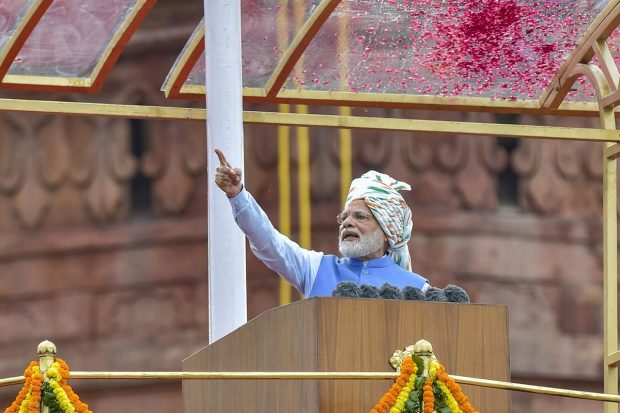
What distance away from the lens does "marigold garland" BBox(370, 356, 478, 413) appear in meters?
5.57

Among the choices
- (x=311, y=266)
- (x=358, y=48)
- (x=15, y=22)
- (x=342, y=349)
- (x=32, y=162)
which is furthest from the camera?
(x=32, y=162)

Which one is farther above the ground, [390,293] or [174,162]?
[174,162]

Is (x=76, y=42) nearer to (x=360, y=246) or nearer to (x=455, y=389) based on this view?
(x=360, y=246)

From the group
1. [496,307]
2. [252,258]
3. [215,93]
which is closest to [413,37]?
[215,93]

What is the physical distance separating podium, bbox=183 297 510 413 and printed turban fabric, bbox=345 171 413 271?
1.21 meters

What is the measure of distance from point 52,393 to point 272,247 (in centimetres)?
162

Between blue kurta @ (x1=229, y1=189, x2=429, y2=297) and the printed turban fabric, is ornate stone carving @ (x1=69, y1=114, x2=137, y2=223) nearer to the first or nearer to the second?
the printed turban fabric

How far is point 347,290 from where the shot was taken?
19.8ft

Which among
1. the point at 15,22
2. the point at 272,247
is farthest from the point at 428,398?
the point at 15,22

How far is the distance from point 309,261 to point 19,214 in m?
8.25

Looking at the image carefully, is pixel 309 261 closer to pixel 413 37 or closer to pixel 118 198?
pixel 413 37

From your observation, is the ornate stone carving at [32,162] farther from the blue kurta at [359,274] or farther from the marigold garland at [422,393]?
the marigold garland at [422,393]

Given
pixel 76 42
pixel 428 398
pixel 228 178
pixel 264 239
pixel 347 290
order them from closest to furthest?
→ 1. pixel 428 398
2. pixel 347 290
3. pixel 228 178
4. pixel 264 239
5. pixel 76 42

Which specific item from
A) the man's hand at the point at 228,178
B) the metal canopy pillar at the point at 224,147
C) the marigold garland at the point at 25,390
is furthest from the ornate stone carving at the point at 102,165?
the marigold garland at the point at 25,390
